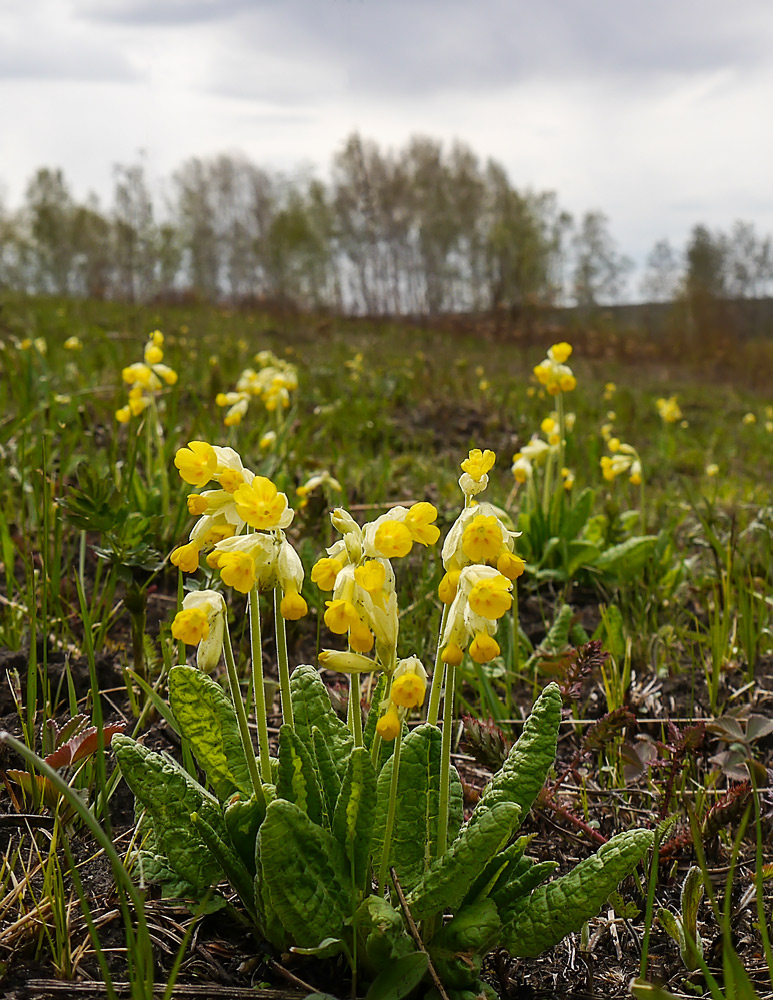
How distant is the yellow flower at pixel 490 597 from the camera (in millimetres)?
977

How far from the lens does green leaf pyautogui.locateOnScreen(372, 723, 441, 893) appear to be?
3.97 feet

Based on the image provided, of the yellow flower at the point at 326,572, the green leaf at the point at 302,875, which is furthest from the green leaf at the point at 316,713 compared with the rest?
the yellow flower at the point at 326,572

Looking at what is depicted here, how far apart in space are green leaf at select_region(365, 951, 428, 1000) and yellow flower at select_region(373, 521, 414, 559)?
57cm

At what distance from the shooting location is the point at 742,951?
52.7 inches

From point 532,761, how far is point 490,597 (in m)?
0.43

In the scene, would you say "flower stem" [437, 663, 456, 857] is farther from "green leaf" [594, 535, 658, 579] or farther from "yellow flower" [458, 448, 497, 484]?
"green leaf" [594, 535, 658, 579]

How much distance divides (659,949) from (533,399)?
8.40 metres

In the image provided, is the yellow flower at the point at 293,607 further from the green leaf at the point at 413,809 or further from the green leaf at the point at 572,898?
the green leaf at the point at 572,898

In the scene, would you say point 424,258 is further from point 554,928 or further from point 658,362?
point 554,928

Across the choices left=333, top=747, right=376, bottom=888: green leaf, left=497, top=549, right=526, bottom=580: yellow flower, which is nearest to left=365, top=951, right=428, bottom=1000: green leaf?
left=333, top=747, right=376, bottom=888: green leaf

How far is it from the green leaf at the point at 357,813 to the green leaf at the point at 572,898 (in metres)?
0.26

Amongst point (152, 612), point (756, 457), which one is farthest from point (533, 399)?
point (152, 612)

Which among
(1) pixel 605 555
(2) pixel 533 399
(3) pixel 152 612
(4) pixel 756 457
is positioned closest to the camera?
(3) pixel 152 612

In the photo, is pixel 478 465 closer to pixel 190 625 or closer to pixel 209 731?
pixel 190 625
